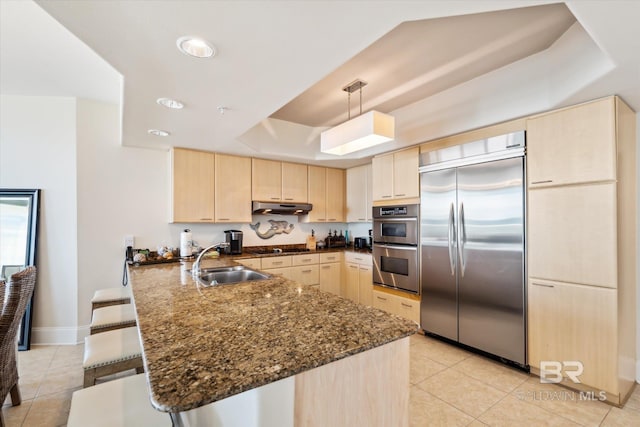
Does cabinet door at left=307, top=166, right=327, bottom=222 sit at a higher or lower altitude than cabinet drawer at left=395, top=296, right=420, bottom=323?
higher

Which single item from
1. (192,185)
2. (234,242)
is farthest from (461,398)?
(192,185)

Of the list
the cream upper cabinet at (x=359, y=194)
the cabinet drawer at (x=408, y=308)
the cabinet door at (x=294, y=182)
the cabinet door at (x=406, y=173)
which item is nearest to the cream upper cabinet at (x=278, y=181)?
the cabinet door at (x=294, y=182)

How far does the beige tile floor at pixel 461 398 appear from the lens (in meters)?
1.97

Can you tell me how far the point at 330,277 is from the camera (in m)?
4.39

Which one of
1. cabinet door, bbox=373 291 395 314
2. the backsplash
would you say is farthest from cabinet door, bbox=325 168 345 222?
cabinet door, bbox=373 291 395 314

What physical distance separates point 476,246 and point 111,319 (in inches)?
122

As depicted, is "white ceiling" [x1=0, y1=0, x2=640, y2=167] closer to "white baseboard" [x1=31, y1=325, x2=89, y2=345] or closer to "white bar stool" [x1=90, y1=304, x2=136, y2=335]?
"white bar stool" [x1=90, y1=304, x2=136, y2=335]

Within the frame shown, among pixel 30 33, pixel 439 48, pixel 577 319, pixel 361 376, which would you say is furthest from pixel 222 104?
pixel 577 319

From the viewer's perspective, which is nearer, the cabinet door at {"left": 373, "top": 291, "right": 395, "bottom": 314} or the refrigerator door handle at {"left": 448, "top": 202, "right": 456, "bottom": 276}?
the refrigerator door handle at {"left": 448, "top": 202, "right": 456, "bottom": 276}

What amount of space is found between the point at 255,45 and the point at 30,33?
209 centimetres

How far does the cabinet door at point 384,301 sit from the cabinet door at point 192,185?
235 centimetres

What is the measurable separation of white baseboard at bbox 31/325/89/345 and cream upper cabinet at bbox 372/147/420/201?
3834 millimetres

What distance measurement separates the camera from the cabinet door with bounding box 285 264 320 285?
4.09m

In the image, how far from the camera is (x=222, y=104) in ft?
7.32
